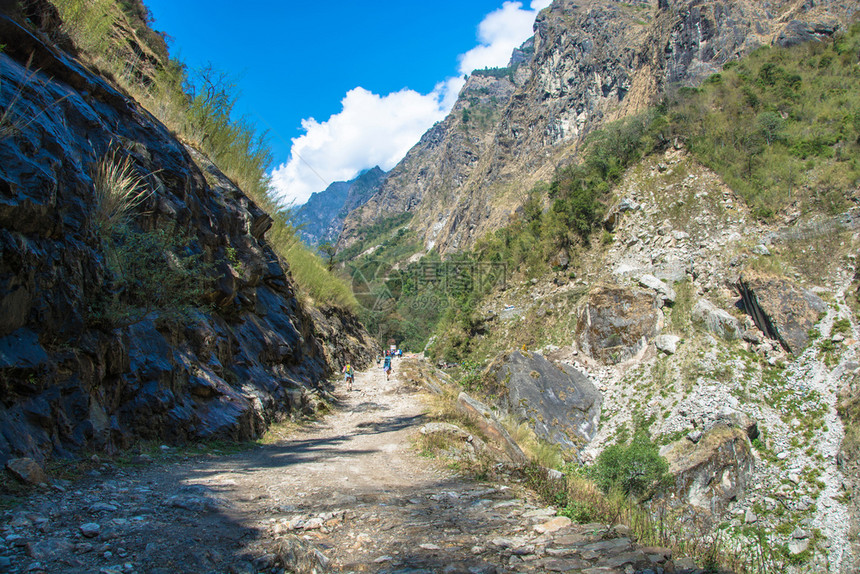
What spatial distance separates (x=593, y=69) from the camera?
74500 mm

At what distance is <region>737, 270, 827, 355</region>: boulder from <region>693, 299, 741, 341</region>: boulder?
804 mm

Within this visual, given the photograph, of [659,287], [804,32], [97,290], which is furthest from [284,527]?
[804,32]

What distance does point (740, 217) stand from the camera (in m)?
19.4

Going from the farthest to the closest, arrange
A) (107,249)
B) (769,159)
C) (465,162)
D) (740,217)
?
(465,162), (769,159), (740,217), (107,249)

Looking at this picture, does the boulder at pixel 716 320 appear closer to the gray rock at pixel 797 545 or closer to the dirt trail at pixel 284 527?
the gray rock at pixel 797 545

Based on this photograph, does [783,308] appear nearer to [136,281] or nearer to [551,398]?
[551,398]

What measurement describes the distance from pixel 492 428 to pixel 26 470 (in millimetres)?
5390

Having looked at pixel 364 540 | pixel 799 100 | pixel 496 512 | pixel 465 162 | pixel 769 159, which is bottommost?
pixel 496 512

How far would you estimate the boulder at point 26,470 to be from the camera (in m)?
2.79

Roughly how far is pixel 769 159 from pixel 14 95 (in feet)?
88.8

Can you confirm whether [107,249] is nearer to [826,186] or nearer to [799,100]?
[826,186]

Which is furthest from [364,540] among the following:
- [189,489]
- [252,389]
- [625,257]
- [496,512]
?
[625,257]

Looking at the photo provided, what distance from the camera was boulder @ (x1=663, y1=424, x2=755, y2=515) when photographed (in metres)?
11.3

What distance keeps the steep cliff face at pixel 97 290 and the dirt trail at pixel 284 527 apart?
818 millimetres
